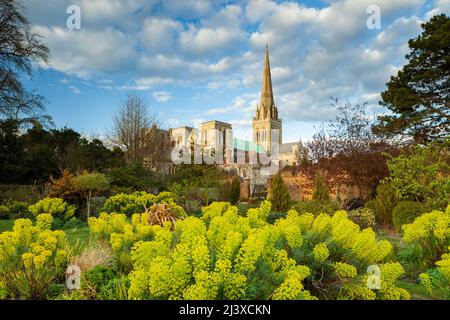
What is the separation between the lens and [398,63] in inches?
808

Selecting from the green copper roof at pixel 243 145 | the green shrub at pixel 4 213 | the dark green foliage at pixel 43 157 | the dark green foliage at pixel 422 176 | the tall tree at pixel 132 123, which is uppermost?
the green copper roof at pixel 243 145

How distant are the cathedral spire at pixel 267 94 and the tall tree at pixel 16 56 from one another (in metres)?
53.5

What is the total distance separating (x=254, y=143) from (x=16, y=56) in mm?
68157

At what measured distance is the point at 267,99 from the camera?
270ft

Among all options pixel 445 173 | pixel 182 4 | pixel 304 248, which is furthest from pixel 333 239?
pixel 445 173

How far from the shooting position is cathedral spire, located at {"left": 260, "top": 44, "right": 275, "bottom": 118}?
7064 centimetres

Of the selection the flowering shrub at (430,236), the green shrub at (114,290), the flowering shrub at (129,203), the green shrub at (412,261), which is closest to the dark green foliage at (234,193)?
the flowering shrub at (129,203)

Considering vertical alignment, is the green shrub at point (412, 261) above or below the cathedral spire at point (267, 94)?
below

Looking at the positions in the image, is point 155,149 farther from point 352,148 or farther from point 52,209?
point 52,209

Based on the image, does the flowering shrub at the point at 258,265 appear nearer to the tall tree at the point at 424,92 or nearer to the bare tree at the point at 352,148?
the bare tree at the point at 352,148

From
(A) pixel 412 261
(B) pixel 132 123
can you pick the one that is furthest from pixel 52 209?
(B) pixel 132 123

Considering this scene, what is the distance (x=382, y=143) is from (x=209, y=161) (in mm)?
14057

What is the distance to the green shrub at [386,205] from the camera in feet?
33.1
